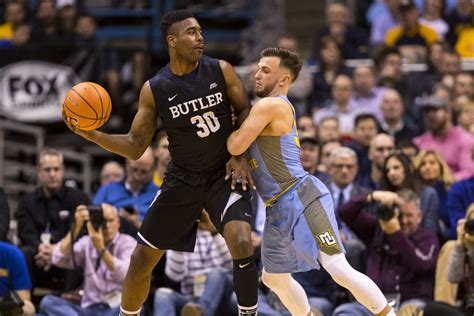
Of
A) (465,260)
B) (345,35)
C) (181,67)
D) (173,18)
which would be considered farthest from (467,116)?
(173,18)

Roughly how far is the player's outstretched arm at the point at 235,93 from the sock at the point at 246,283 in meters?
1.00

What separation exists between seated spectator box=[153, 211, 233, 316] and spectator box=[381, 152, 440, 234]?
1728mm

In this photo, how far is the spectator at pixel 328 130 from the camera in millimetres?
11492

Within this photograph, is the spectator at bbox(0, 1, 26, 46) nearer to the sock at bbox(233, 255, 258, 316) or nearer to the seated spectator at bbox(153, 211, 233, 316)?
the seated spectator at bbox(153, 211, 233, 316)

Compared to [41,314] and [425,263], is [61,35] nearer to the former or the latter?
[41,314]

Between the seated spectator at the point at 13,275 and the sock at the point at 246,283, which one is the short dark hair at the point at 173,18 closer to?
the sock at the point at 246,283

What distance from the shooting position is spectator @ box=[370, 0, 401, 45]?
14.8 m

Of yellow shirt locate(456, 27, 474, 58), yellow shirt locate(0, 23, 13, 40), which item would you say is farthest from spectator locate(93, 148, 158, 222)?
yellow shirt locate(456, 27, 474, 58)

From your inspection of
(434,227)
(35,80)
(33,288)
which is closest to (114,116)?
(35,80)

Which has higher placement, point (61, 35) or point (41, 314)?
Answer: point (61, 35)

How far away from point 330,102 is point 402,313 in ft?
14.9

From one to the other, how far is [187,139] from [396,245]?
264 centimetres

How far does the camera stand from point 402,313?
8.87 metres

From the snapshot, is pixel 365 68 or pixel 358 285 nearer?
pixel 358 285
